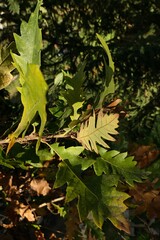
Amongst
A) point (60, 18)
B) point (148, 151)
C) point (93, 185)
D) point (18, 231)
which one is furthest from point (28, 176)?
point (60, 18)

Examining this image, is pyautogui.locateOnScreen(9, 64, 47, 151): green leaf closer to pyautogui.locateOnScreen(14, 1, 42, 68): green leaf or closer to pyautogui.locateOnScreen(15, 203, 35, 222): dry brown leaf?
pyautogui.locateOnScreen(14, 1, 42, 68): green leaf

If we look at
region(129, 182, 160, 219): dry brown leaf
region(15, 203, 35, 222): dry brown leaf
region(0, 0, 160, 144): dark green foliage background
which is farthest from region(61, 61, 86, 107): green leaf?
region(0, 0, 160, 144): dark green foliage background

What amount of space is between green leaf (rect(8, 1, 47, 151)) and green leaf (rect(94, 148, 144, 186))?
8.6 inches

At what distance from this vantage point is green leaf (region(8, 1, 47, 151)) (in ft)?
2.10

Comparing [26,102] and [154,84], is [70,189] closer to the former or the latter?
[26,102]

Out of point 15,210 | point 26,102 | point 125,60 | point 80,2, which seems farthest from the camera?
point 125,60

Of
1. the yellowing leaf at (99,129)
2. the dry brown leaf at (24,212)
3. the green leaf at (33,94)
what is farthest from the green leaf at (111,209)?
the dry brown leaf at (24,212)

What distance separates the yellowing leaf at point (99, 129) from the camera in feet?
2.87

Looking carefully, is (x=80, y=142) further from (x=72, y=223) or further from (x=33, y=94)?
(x=72, y=223)

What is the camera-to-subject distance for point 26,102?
735 mm

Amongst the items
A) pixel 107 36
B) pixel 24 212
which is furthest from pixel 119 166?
pixel 107 36

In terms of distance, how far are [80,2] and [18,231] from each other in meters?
1.84

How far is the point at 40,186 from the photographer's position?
4.25 feet

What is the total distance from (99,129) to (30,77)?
0.26m
